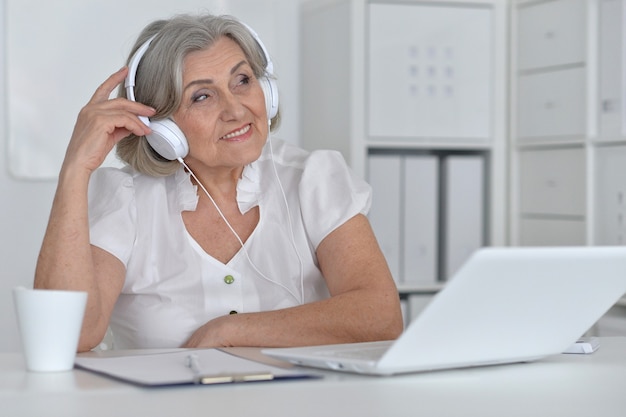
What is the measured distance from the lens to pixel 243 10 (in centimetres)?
358

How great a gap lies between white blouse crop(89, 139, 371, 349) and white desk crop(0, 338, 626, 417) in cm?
66

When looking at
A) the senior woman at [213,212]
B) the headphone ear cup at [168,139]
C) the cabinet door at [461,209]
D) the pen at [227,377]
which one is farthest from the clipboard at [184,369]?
the cabinet door at [461,209]

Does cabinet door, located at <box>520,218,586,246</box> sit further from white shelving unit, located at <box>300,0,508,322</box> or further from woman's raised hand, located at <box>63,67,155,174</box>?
woman's raised hand, located at <box>63,67,155,174</box>

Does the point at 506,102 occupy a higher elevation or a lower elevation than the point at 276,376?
higher

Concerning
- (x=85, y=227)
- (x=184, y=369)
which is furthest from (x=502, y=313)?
(x=85, y=227)

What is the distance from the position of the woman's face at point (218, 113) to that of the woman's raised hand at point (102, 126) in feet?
0.41

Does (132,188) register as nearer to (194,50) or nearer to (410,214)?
(194,50)

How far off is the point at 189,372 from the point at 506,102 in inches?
102

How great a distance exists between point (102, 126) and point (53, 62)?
A: 1.74m

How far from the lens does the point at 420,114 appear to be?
136 inches

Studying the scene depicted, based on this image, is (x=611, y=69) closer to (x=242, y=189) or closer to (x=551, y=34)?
(x=551, y=34)

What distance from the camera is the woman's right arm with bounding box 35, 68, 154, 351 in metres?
1.66

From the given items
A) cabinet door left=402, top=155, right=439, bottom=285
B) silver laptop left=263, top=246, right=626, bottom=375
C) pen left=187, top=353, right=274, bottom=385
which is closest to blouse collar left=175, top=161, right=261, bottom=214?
silver laptop left=263, top=246, right=626, bottom=375

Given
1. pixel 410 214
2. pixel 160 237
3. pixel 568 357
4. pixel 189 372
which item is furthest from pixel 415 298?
pixel 189 372
